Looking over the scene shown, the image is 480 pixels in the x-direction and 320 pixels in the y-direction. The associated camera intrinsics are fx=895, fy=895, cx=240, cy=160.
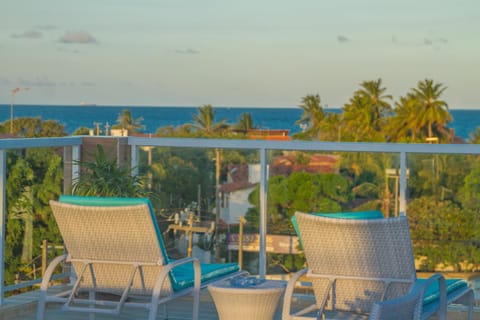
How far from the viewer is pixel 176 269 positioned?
4629mm

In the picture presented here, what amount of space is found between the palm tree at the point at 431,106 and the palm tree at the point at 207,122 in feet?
36.9

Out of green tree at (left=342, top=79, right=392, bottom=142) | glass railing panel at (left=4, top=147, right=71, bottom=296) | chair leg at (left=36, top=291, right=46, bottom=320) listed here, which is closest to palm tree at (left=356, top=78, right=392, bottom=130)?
green tree at (left=342, top=79, right=392, bottom=142)

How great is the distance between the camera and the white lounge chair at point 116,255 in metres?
4.18

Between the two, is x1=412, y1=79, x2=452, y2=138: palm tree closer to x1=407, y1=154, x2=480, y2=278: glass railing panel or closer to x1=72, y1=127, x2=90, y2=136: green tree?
x1=72, y1=127, x2=90, y2=136: green tree

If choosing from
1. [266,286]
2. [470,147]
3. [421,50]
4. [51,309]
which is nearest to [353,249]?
[266,286]

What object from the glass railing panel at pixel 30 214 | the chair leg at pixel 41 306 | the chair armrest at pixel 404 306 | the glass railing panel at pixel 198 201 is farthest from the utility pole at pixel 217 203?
the chair armrest at pixel 404 306

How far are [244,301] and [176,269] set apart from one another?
59 centimetres

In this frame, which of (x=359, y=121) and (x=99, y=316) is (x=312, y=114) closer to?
(x=359, y=121)

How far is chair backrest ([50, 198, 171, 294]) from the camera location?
4.18m

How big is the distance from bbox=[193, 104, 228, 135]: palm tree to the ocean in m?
0.56

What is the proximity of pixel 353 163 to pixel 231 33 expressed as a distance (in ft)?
138

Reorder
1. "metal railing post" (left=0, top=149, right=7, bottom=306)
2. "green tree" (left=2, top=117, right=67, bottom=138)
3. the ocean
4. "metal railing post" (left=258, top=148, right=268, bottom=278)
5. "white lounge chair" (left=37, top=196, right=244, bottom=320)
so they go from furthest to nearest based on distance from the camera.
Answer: the ocean, "green tree" (left=2, top=117, right=67, bottom=138), "metal railing post" (left=258, top=148, right=268, bottom=278), "metal railing post" (left=0, top=149, right=7, bottom=306), "white lounge chair" (left=37, top=196, right=244, bottom=320)

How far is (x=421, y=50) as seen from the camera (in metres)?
50.0

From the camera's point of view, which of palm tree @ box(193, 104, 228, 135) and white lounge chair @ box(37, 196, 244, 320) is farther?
palm tree @ box(193, 104, 228, 135)
